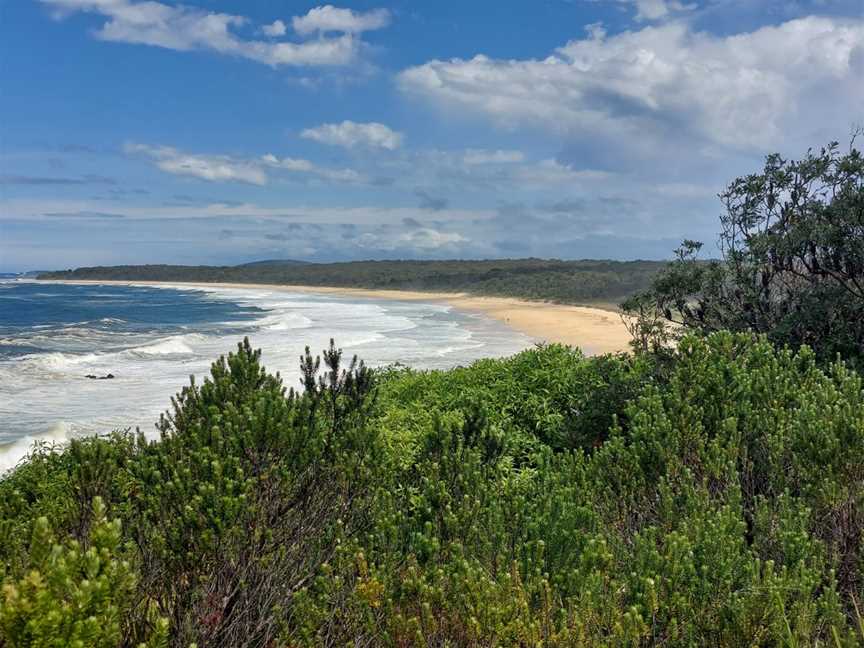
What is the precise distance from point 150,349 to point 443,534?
1199 inches

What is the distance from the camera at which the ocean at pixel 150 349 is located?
18109mm

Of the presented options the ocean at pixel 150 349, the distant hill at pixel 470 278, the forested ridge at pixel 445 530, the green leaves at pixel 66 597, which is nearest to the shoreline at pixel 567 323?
the ocean at pixel 150 349

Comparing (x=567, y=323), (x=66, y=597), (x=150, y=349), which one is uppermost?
(x=66, y=597)

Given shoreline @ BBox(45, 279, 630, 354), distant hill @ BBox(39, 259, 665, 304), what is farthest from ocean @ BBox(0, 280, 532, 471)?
distant hill @ BBox(39, 259, 665, 304)

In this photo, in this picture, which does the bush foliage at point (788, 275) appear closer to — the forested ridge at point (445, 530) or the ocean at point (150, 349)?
the forested ridge at point (445, 530)

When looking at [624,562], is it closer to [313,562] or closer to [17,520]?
[313,562]

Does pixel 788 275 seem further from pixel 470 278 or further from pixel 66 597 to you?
pixel 470 278

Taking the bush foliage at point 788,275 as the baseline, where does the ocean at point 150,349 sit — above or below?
below

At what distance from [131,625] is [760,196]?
13929 mm

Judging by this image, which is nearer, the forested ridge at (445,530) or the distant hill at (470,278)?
the forested ridge at (445,530)

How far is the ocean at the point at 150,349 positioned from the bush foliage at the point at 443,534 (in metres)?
10.9

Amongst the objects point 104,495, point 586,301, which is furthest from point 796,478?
point 586,301

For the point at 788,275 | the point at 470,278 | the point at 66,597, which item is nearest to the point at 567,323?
the point at 788,275

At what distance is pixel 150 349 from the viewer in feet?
105
